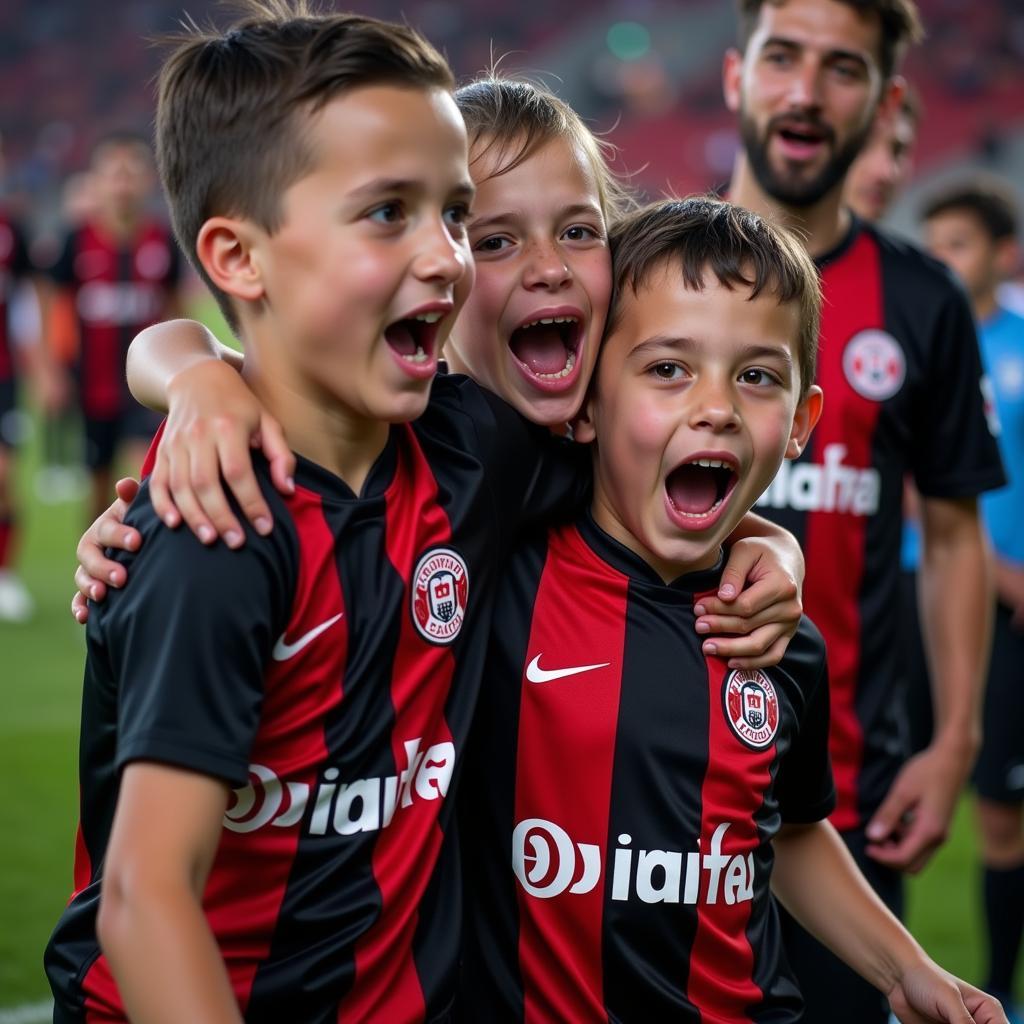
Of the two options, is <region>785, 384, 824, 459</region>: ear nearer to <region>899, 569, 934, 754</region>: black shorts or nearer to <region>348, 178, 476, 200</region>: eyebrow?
<region>348, 178, 476, 200</region>: eyebrow

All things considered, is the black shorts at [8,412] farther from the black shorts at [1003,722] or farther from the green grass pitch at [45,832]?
the black shorts at [1003,722]

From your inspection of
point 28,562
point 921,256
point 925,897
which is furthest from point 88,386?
point 921,256

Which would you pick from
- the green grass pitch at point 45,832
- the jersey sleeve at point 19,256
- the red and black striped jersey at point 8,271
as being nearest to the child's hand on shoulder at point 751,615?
the green grass pitch at point 45,832

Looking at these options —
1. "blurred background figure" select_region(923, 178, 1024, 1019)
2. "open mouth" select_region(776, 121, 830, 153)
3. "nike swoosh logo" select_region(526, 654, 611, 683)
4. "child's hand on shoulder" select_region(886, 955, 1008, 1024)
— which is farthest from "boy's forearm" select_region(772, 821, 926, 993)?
"blurred background figure" select_region(923, 178, 1024, 1019)

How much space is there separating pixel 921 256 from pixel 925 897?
8.68ft

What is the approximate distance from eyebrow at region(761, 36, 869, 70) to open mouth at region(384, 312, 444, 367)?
153cm

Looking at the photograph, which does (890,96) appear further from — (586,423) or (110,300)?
(110,300)

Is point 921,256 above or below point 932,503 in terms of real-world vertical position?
above

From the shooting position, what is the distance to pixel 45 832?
16.3 feet

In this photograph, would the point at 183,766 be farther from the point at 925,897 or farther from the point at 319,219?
the point at 925,897

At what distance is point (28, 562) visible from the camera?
391 inches

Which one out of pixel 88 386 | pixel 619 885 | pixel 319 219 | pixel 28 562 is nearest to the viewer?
pixel 319 219

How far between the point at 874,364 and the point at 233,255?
155 centimetres

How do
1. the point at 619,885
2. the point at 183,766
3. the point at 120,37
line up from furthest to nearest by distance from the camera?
the point at 120,37
the point at 619,885
the point at 183,766
